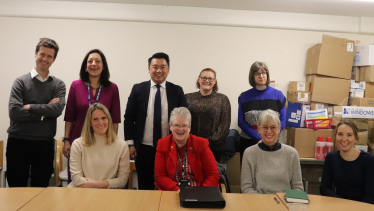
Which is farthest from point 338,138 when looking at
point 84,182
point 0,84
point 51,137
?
point 0,84

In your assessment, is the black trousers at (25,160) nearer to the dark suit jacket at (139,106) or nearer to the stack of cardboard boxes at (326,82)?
the dark suit jacket at (139,106)

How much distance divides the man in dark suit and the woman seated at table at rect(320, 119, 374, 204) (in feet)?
4.56

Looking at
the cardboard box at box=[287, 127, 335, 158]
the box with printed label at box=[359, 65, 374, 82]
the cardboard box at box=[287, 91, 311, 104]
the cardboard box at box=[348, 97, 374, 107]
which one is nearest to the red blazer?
the cardboard box at box=[287, 127, 335, 158]

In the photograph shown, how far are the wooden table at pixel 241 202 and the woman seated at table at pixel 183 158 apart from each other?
36 cm

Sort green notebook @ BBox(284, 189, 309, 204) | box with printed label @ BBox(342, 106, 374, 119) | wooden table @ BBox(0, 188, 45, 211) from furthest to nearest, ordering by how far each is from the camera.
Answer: box with printed label @ BBox(342, 106, 374, 119), green notebook @ BBox(284, 189, 309, 204), wooden table @ BBox(0, 188, 45, 211)

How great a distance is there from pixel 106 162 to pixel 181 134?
0.65 metres

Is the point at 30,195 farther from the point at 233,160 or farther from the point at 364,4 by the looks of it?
the point at 364,4

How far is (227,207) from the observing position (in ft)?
5.47

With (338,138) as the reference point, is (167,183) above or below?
below

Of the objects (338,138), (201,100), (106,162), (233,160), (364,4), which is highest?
(364,4)

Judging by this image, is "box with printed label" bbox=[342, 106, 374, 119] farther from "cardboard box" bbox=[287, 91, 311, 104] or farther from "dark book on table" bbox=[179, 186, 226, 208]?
"dark book on table" bbox=[179, 186, 226, 208]

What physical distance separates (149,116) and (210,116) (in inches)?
23.6

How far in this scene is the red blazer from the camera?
7.30ft

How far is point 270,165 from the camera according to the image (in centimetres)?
220
